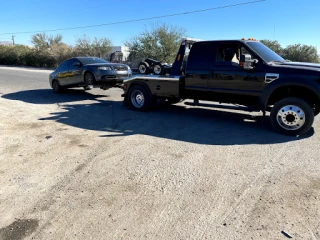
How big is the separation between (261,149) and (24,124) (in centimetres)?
574

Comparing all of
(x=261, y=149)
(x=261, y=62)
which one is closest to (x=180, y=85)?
(x=261, y=62)

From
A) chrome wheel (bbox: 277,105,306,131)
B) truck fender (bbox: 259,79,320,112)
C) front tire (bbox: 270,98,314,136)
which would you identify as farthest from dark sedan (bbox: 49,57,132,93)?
chrome wheel (bbox: 277,105,306,131)

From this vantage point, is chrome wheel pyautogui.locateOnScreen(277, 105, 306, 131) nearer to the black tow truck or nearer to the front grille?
the black tow truck

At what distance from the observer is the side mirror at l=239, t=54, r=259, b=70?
6089mm

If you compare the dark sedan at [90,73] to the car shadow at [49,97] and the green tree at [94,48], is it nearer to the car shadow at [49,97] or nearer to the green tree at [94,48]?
the car shadow at [49,97]

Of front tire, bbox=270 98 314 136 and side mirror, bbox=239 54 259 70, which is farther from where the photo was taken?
side mirror, bbox=239 54 259 70

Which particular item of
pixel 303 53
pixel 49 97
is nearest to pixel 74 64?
pixel 49 97

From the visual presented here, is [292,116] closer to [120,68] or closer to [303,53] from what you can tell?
[120,68]

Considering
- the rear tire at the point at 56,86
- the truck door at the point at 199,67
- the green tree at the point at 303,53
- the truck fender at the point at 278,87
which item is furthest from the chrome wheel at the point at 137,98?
the green tree at the point at 303,53

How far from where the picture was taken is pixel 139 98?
870cm

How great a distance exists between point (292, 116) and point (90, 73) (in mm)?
7624

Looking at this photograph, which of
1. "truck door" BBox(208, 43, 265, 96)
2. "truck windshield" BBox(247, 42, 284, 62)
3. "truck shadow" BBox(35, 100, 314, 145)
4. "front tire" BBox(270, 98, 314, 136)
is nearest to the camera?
"front tire" BBox(270, 98, 314, 136)

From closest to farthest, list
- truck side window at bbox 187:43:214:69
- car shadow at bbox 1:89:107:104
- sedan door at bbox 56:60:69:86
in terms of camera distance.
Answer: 1. truck side window at bbox 187:43:214:69
2. car shadow at bbox 1:89:107:104
3. sedan door at bbox 56:60:69:86

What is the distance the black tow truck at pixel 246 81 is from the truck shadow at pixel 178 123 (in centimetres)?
50
